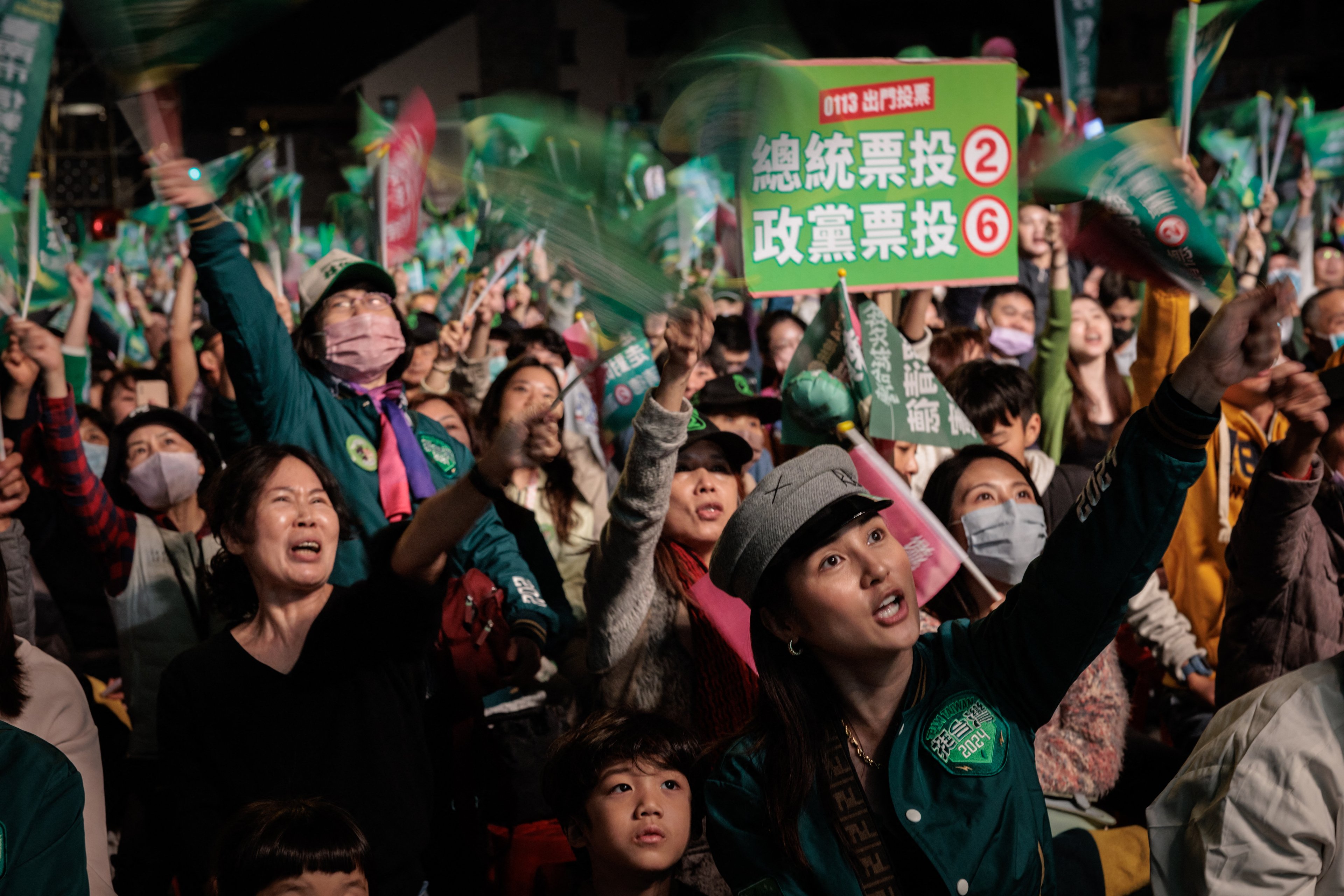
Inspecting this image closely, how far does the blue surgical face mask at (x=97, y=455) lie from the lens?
17.6 ft

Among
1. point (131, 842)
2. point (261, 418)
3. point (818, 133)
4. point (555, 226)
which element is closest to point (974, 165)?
point (818, 133)

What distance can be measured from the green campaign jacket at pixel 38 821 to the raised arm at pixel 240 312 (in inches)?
61.4

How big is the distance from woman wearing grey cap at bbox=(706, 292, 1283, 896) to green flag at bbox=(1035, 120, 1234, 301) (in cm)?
44

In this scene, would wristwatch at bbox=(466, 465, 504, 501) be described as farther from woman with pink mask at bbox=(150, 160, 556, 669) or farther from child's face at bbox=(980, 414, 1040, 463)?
child's face at bbox=(980, 414, 1040, 463)

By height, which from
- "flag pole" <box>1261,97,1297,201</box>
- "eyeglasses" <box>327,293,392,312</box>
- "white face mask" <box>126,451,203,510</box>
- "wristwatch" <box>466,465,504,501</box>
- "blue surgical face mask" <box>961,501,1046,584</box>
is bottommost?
"blue surgical face mask" <box>961,501,1046,584</box>

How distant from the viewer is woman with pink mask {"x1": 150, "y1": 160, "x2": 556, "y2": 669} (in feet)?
10.5

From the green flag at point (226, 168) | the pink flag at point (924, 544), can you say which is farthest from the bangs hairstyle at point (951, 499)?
the green flag at point (226, 168)

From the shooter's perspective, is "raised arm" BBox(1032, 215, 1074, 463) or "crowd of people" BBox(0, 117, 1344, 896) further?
"raised arm" BBox(1032, 215, 1074, 463)

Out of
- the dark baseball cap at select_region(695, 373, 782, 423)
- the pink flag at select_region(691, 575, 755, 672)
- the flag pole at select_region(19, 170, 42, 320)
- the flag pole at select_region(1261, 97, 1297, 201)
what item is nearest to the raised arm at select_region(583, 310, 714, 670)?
the pink flag at select_region(691, 575, 755, 672)

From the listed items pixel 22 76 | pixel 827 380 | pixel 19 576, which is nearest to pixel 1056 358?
pixel 827 380

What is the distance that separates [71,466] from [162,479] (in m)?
0.42

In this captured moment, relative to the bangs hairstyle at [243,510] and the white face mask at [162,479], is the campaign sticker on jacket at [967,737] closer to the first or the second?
the bangs hairstyle at [243,510]

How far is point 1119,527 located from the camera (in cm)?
188

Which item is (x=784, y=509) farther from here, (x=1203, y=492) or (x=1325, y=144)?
(x=1325, y=144)
